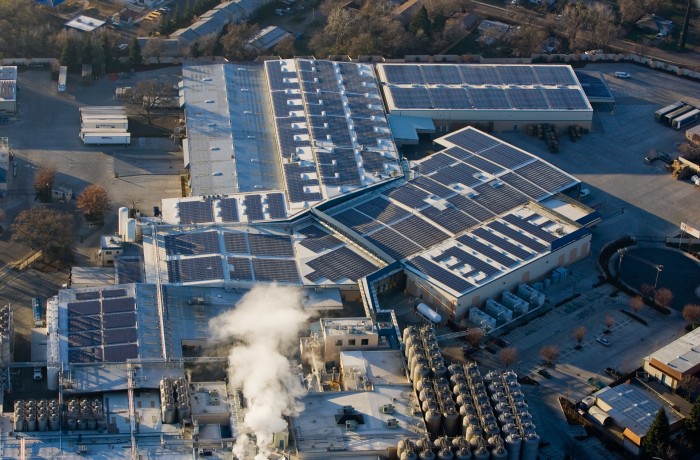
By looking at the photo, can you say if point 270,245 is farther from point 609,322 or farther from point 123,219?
point 609,322

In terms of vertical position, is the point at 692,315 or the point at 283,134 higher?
the point at 283,134

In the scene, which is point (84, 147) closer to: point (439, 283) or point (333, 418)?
point (439, 283)

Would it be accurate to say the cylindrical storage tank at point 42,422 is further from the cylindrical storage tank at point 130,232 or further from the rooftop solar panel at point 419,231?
the rooftop solar panel at point 419,231

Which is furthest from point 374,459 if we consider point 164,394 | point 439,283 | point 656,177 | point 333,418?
point 656,177

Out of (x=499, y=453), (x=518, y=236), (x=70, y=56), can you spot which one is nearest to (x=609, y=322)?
(x=518, y=236)

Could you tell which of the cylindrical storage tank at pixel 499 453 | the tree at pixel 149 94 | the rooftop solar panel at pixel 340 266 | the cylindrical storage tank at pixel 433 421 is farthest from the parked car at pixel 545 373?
the tree at pixel 149 94

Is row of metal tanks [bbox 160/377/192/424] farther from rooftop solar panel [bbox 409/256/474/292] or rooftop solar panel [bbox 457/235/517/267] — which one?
rooftop solar panel [bbox 457/235/517/267]
